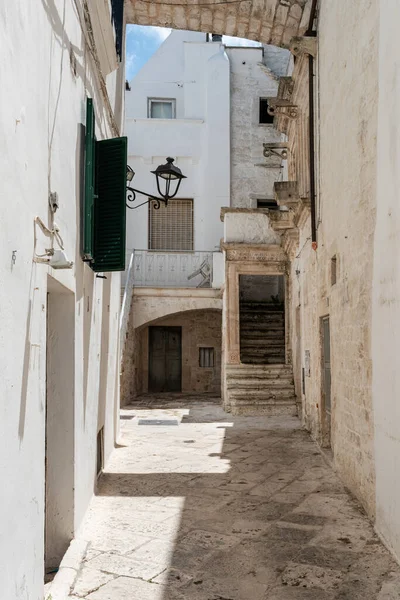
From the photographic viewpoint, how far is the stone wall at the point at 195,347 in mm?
19516

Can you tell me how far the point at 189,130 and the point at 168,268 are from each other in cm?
495

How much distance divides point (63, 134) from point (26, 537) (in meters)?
2.72

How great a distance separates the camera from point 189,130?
2012 centimetres

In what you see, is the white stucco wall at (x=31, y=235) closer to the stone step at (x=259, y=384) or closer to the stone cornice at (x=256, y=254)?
the stone step at (x=259, y=384)

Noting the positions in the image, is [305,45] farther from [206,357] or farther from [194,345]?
[206,357]

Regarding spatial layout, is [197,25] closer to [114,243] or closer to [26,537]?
[114,243]

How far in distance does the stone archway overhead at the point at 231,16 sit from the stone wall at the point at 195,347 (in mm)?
9968

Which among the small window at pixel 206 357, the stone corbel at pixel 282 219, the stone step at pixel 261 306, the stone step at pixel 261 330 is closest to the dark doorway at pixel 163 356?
the small window at pixel 206 357

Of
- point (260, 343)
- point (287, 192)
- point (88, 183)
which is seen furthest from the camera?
point (260, 343)

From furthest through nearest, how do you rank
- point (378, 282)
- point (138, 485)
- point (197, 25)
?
point (197, 25) → point (138, 485) → point (378, 282)

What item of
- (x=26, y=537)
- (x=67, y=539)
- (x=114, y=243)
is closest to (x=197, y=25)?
(x=114, y=243)

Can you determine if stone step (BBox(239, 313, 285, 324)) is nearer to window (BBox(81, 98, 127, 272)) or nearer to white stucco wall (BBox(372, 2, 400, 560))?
window (BBox(81, 98, 127, 272))

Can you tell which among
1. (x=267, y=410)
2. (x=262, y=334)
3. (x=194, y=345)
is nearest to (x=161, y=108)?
(x=194, y=345)

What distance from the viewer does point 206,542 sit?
4977 mm
